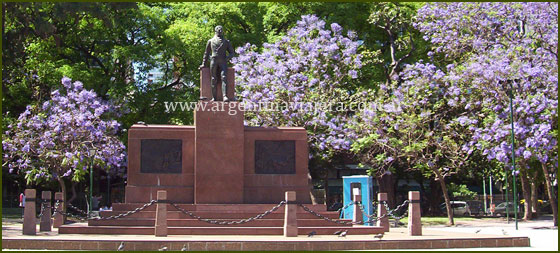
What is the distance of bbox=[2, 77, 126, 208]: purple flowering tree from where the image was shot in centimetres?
3459

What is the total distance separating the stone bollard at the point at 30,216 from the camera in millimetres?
19359

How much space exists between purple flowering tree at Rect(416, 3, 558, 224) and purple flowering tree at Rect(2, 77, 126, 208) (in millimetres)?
17325

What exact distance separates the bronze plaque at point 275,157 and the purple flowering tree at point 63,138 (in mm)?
14459

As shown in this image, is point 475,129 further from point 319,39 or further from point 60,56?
point 60,56

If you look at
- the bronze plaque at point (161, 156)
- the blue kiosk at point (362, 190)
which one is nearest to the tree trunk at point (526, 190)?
the blue kiosk at point (362, 190)

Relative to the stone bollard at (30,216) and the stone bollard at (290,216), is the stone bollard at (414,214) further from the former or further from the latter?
the stone bollard at (30,216)

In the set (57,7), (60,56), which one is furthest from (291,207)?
(60,56)

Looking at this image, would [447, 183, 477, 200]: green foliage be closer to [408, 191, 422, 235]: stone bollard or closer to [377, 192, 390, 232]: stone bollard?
[377, 192, 390, 232]: stone bollard

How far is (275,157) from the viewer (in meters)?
22.1

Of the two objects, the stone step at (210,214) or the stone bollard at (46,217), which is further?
the stone bollard at (46,217)

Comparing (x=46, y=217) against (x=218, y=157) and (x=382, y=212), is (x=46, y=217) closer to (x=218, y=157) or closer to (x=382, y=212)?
(x=218, y=157)

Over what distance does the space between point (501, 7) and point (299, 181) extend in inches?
676

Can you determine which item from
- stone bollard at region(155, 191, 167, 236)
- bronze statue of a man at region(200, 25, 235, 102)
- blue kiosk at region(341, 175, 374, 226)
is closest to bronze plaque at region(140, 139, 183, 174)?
bronze statue of a man at region(200, 25, 235, 102)

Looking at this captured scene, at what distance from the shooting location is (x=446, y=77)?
3372 centimetres
